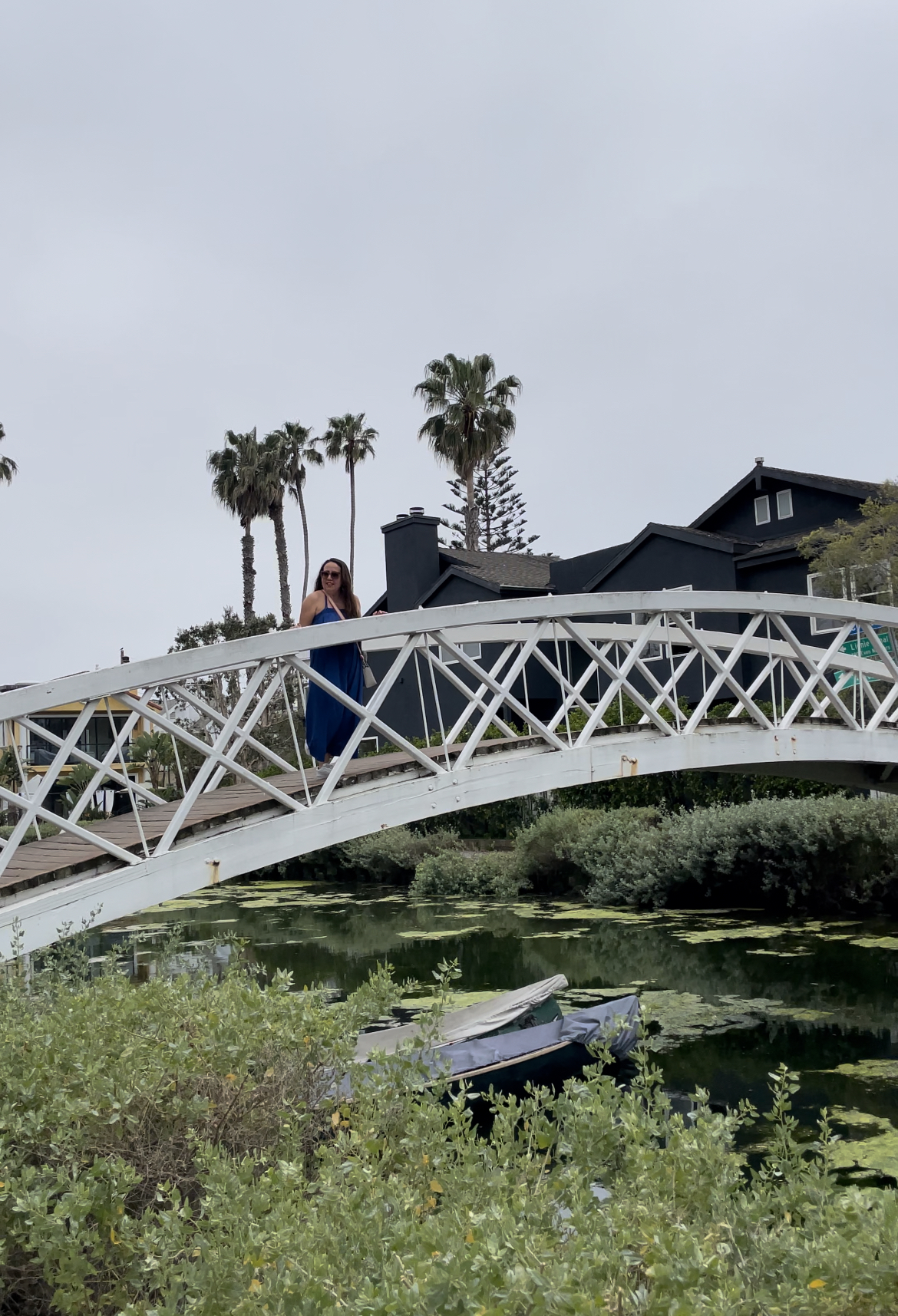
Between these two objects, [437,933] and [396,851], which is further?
[396,851]

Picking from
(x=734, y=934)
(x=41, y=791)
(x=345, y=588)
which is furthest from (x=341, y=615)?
(x=734, y=934)

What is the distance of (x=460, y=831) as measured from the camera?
28.7 metres

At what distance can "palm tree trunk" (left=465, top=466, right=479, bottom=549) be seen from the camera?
144 feet

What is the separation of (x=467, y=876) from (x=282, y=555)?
23.9 meters

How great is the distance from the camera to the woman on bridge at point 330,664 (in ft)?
26.9

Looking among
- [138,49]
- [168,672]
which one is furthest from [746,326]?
[168,672]

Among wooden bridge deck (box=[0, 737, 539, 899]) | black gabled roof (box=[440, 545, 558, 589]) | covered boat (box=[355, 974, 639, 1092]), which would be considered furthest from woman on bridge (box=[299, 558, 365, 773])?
black gabled roof (box=[440, 545, 558, 589])

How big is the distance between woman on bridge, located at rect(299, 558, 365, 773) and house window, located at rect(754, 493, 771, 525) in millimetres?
23660

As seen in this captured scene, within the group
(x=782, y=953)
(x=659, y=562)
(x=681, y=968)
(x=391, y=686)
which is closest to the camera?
(x=391, y=686)

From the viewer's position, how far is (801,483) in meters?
28.3

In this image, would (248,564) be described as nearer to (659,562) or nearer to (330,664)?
(659,562)

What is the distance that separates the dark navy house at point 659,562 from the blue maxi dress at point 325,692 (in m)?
15.4

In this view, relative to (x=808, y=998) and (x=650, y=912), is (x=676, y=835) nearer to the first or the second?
(x=650, y=912)

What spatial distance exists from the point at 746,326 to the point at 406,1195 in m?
21.2
